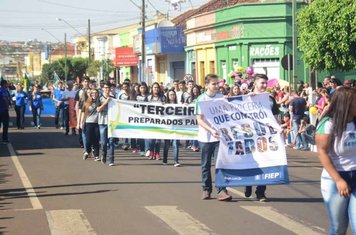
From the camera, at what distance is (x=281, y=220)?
10.3 meters

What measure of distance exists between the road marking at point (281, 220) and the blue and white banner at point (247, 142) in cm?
62

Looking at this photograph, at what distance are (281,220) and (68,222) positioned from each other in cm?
273

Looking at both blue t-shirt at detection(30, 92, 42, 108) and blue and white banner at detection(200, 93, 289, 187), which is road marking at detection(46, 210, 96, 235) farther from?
blue t-shirt at detection(30, 92, 42, 108)

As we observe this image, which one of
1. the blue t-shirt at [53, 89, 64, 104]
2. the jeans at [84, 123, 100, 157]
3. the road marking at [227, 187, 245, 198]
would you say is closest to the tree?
the blue t-shirt at [53, 89, 64, 104]

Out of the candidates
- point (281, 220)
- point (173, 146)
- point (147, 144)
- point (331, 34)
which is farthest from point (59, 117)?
point (281, 220)

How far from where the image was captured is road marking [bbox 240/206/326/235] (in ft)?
31.3

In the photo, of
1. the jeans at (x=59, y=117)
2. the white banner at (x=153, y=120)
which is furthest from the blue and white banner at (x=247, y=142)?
the jeans at (x=59, y=117)

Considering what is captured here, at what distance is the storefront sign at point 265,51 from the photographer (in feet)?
132

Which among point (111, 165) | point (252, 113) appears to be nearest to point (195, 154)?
point (111, 165)

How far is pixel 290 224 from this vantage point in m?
10.0

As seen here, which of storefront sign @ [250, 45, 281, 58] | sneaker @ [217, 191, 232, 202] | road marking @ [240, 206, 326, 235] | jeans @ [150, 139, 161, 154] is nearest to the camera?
road marking @ [240, 206, 326, 235]

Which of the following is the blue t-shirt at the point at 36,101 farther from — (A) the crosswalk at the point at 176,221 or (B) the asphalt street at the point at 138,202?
(A) the crosswalk at the point at 176,221

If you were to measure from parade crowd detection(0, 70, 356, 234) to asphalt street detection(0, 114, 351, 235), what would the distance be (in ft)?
2.10

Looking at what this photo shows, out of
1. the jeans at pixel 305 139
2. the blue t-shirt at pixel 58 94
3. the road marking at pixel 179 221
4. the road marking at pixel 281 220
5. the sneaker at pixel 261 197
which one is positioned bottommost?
the road marking at pixel 281 220
